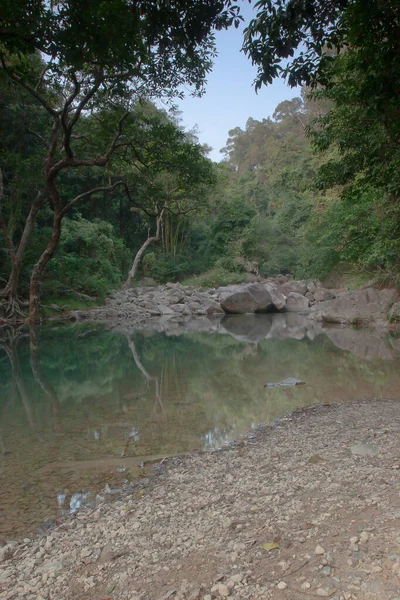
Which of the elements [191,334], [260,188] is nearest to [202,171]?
[191,334]

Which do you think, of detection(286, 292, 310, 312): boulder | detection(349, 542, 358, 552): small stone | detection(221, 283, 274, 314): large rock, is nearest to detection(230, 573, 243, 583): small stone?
detection(349, 542, 358, 552): small stone

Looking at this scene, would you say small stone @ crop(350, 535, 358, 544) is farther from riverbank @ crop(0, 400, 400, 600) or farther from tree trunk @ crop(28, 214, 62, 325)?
tree trunk @ crop(28, 214, 62, 325)

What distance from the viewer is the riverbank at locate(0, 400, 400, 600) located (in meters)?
2.10

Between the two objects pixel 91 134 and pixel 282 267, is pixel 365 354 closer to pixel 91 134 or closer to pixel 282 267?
pixel 91 134

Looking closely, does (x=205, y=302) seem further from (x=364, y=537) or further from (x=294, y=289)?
(x=364, y=537)

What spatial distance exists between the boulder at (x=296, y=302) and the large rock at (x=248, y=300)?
54.6 inches

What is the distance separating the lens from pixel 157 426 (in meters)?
5.71

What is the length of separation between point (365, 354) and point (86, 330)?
11154mm

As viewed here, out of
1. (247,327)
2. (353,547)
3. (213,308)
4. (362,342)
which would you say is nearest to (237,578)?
(353,547)

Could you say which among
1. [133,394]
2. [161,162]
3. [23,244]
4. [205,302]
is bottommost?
[133,394]

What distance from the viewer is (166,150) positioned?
42.8 ft

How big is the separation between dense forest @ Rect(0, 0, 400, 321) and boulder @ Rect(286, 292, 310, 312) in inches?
156

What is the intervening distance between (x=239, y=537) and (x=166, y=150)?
40.2 ft

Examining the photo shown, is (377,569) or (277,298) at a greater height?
(277,298)
